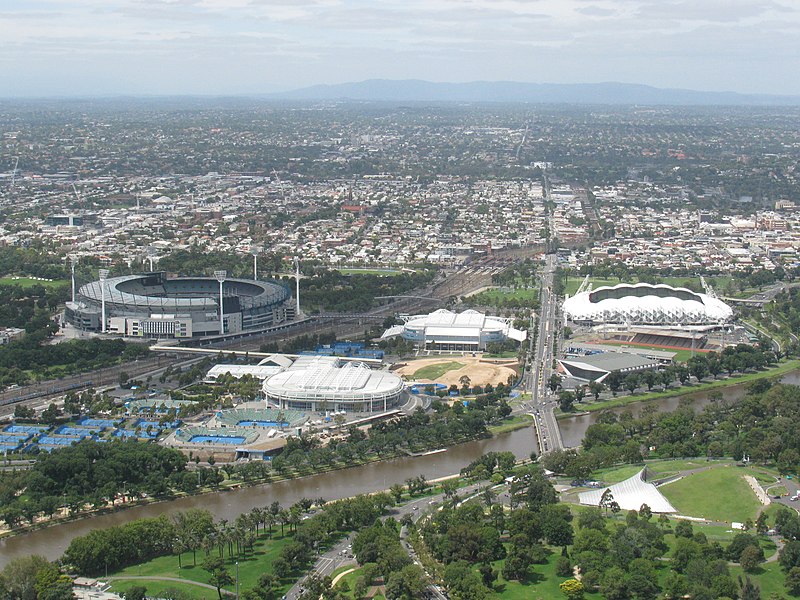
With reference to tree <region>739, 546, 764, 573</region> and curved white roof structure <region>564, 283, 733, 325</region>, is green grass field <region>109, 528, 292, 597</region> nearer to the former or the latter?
tree <region>739, 546, 764, 573</region>

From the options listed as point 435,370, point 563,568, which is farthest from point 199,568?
point 435,370

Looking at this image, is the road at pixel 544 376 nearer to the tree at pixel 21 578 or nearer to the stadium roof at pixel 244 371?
the stadium roof at pixel 244 371

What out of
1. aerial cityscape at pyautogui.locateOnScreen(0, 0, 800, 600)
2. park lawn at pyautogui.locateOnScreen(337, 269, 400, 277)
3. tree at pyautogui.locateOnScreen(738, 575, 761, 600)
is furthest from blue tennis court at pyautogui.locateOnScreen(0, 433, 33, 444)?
park lawn at pyautogui.locateOnScreen(337, 269, 400, 277)

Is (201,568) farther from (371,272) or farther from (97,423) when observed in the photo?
(371,272)

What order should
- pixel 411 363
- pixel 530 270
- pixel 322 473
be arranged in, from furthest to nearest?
pixel 530 270 → pixel 411 363 → pixel 322 473

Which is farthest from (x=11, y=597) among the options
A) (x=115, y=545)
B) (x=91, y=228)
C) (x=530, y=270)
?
(x=91, y=228)

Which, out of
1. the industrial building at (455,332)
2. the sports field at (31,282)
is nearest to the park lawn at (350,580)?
the industrial building at (455,332)

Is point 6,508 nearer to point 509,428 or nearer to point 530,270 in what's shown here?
point 509,428
